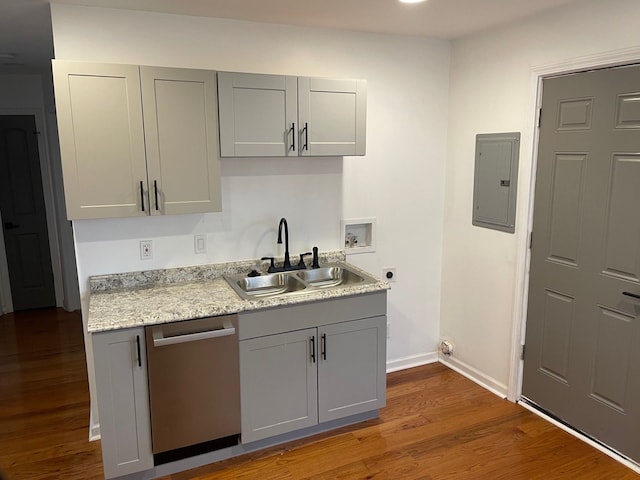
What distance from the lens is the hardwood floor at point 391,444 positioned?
2602 millimetres

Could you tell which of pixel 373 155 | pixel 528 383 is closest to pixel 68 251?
pixel 373 155

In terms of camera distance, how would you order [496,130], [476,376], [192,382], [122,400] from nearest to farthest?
[122,400] → [192,382] → [496,130] → [476,376]

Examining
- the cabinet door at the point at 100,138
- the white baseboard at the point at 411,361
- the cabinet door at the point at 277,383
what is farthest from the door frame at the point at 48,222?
the white baseboard at the point at 411,361

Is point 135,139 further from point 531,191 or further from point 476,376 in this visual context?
point 476,376

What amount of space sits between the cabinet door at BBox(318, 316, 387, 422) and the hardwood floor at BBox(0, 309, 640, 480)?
19cm

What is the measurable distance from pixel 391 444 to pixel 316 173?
5.78ft

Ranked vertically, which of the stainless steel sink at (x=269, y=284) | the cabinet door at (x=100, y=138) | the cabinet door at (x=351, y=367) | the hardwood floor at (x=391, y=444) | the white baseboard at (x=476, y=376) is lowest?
the hardwood floor at (x=391, y=444)

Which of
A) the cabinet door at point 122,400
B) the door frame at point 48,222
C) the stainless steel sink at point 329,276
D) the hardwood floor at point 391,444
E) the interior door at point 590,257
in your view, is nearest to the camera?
the cabinet door at point 122,400

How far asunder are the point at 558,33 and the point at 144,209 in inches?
98.8

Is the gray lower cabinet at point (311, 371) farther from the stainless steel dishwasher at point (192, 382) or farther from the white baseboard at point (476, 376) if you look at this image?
the white baseboard at point (476, 376)

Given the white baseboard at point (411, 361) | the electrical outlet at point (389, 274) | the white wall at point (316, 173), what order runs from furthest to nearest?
the white baseboard at point (411, 361) < the electrical outlet at point (389, 274) < the white wall at point (316, 173)

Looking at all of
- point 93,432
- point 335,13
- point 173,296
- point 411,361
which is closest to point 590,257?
point 411,361

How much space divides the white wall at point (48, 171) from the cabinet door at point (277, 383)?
3.42 metres

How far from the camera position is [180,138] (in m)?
2.58
